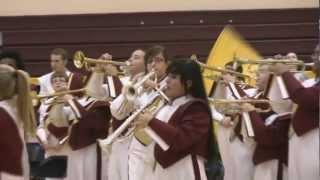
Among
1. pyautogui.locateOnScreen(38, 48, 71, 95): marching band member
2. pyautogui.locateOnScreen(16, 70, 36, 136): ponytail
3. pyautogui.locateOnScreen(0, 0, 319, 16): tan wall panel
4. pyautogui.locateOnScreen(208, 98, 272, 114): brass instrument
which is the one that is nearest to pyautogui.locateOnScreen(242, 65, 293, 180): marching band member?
pyautogui.locateOnScreen(208, 98, 272, 114): brass instrument

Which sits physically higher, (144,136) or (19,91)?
(19,91)

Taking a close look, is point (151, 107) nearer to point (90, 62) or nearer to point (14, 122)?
point (14, 122)

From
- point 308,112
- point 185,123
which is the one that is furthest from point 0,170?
point 308,112

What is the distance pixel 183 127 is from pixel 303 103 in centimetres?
86

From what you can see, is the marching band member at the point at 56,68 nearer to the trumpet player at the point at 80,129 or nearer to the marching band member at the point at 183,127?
the trumpet player at the point at 80,129

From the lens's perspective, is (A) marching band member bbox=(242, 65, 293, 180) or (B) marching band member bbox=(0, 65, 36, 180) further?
(A) marching band member bbox=(242, 65, 293, 180)

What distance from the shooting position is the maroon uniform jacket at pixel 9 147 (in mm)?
4203

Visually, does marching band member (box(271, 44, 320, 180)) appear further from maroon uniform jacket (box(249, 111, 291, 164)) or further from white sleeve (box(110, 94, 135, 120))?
white sleeve (box(110, 94, 135, 120))

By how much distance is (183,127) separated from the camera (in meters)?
4.58

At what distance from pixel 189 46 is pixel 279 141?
535cm

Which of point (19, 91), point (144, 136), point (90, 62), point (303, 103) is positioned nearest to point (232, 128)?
point (144, 136)

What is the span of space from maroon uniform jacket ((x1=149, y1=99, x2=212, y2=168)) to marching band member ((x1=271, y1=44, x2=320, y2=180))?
2.16ft

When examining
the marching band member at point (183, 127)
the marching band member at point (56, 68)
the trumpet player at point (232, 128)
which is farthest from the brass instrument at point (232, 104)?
the marching band member at point (56, 68)

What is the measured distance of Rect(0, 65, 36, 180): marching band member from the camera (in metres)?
4.21
